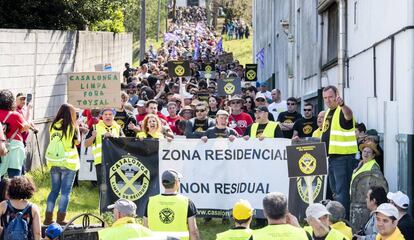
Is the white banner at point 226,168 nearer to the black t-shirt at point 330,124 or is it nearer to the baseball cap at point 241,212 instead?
the black t-shirt at point 330,124

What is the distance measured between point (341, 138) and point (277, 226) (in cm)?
620

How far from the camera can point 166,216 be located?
10.1 meters

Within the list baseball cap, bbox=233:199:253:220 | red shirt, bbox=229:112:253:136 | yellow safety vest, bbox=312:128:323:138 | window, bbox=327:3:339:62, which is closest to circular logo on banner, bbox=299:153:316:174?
baseball cap, bbox=233:199:253:220

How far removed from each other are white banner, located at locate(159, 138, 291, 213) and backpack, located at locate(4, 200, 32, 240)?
4.87m

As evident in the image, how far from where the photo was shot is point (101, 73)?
57.8 feet

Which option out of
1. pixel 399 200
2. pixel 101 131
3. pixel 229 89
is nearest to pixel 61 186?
pixel 101 131

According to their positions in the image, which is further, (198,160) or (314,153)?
(198,160)

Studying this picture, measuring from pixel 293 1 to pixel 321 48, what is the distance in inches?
207

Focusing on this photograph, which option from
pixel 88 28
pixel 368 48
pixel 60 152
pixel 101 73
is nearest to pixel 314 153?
pixel 60 152

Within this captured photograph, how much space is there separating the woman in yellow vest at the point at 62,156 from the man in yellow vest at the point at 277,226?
6563mm

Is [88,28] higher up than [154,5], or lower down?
lower down

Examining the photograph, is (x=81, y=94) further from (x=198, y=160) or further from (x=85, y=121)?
(x=198, y=160)

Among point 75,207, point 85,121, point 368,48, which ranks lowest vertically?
point 75,207

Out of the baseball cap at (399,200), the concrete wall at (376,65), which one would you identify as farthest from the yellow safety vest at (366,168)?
the baseball cap at (399,200)
